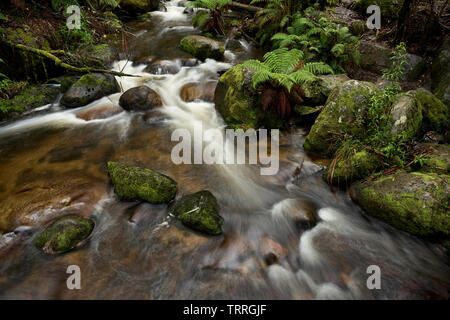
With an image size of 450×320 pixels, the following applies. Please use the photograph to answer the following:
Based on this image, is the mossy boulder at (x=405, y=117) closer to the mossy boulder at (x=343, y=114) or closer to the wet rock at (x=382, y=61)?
the mossy boulder at (x=343, y=114)

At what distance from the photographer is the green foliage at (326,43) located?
19.7 ft

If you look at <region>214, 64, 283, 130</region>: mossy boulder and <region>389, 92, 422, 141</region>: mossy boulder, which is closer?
<region>389, 92, 422, 141</region>: mossy boulder

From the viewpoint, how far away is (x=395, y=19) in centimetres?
651

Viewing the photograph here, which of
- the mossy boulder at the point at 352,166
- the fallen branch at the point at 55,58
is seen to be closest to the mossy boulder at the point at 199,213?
the mossy boulder at the point at 352,166

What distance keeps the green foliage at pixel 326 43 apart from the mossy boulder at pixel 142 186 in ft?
16.3

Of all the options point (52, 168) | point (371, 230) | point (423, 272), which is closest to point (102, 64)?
point (52, 168)

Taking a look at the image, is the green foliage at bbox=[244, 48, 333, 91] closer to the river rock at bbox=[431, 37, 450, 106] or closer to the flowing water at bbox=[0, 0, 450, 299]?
the flowing water at bbox=[0, 0, 450, 299]

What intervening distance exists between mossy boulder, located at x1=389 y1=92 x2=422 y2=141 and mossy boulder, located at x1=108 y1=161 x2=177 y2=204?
338 cm

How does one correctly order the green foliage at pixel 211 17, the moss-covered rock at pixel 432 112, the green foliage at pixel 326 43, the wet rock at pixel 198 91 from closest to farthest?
1. the moss-covered rock at pixel 432 112
2. the green foliage at pixel 326 43
3. the wet rock at pixel 198 91
4. the green foliage at pixel 211 17

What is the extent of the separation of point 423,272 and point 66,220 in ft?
13.7

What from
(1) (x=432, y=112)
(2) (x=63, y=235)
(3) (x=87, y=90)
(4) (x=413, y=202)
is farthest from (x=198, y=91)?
(4) (x=413, y=202)

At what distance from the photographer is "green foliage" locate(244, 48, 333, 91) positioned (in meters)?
4.41

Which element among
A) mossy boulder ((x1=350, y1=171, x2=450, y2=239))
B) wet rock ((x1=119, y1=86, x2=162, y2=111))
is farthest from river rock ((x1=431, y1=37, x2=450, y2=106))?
wet rock ((x1=119, y1=86, x2=162, y2=111))
